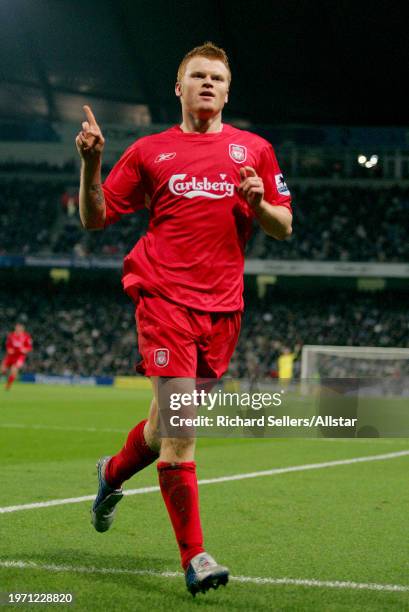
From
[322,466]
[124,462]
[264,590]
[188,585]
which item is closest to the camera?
[188,585]

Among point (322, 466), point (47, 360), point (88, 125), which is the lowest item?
point (47, 360)

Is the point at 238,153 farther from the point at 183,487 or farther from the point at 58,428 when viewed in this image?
the point at 58,428

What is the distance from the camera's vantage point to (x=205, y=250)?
4574 mm

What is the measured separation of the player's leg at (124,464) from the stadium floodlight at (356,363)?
1627 centimetres

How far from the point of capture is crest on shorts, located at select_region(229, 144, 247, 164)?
467 centimetres

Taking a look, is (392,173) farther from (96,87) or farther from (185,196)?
(185,196)

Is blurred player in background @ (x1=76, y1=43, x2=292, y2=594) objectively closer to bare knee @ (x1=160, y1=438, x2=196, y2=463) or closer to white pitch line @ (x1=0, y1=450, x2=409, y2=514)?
bare knee @ (x1=160, y1=438, x2=196, y2=463)

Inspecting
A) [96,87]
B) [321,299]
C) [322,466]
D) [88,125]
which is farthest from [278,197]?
[321,299]

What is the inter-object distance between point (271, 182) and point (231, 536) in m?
2.00

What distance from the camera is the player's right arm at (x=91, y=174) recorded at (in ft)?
14.1

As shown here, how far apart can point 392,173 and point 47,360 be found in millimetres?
17125

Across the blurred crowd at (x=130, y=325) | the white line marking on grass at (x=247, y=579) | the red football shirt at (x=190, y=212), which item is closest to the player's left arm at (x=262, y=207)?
the red football shirt at (x=190, y=212)

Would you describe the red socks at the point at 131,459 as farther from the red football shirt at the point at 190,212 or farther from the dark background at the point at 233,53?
the dark background at the point at 233,53

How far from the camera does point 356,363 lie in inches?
884
